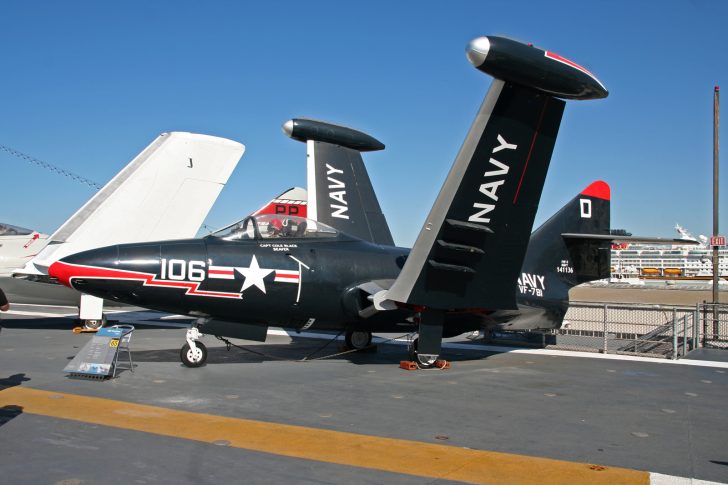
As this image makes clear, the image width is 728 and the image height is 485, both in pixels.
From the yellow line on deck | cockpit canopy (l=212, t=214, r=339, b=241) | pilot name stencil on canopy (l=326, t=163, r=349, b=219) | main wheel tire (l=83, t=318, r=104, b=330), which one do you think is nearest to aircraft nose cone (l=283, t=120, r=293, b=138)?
pilot name stencil on canopy (l=326, t=163, r=349, b=219)

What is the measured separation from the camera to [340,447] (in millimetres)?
5652

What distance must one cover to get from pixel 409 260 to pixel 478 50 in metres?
3.60

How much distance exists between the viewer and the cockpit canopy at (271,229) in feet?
35.3

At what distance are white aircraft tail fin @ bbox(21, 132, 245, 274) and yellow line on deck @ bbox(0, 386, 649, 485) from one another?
33.2 ft

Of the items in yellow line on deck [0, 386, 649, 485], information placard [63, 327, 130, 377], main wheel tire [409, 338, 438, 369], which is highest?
information placard [63, 327, 130, 377]

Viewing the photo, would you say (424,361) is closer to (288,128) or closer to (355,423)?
(355,423)

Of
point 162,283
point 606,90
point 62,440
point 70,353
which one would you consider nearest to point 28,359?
point 70,353

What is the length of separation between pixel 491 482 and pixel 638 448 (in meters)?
2.05

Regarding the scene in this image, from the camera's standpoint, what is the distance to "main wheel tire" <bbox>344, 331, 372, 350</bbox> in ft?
43.1

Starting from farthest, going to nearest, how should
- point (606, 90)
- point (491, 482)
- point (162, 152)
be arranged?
1. point (162, 152)
2. point (606, 90)
3. point (491, 482)

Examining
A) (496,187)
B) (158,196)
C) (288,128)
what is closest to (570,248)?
(496,187)

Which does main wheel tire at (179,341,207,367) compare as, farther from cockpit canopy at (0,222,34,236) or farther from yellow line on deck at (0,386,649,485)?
cockpit canopy at (0,222,34,236)

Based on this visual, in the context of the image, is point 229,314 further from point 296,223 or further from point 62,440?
point 62,440

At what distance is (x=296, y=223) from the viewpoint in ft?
37.2
